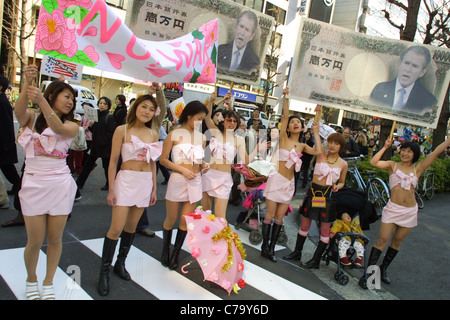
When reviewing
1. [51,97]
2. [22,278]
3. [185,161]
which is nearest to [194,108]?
[185,161]

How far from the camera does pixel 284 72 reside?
4594 mm

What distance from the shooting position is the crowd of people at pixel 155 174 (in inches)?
110

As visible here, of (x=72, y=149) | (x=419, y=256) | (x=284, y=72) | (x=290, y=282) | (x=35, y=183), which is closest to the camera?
(x=35, y=183)

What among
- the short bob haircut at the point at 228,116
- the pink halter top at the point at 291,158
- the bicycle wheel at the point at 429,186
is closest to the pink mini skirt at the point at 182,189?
the short bob haircut at the point at 228,116

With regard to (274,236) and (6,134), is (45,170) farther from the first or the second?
(274,236)

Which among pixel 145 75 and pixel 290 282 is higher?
pixel 145 75

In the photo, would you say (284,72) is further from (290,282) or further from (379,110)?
(290,282)

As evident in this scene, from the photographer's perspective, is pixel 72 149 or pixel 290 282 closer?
pixel 290 282

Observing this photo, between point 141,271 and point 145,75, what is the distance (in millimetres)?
2129

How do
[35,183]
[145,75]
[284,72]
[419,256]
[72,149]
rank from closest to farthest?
1. [35,183]
2. [145,75]
3. [284,72]
4. [419,256]
5. [72,149]

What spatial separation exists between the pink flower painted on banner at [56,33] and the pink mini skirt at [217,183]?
1.97m

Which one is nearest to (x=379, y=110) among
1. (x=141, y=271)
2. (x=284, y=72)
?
(x=284, y=72)

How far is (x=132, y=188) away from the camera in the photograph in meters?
3.27

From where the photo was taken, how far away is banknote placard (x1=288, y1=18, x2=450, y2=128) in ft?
15.9
